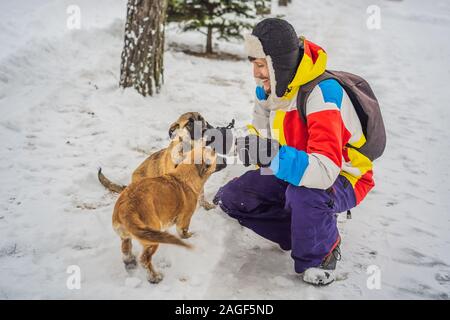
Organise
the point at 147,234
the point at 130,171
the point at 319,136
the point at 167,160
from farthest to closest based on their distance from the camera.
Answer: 1. the point at 130,171
2. the point at 167,160
3. the point at 319,136
4. the point at 147,234

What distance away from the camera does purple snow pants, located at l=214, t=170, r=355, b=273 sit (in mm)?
2980

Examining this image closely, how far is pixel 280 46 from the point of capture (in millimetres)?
2900

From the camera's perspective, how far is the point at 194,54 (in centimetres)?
955

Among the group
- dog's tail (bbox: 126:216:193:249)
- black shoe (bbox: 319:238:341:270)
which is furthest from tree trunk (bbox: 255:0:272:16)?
dog's tail (bbox: 126:216:193:249)

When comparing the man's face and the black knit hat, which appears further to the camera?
the man's face

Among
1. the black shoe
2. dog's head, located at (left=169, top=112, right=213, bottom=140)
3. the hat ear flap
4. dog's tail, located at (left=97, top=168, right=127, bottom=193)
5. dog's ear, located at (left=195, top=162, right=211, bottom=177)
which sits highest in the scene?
the hat ear flap

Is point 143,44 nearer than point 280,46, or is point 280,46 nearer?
point 280,46

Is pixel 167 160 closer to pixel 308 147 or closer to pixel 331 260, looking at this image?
pixel 308 147

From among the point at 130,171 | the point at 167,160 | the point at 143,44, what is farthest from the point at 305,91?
the point at 143,44

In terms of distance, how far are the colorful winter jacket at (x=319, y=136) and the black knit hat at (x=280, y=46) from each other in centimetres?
6

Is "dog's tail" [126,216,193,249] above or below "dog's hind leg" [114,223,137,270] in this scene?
above

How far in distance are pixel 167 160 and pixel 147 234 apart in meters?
1.27

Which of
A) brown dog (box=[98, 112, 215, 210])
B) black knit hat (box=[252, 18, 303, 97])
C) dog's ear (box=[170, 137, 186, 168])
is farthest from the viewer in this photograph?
brown dog (box=[98, 112, 215, 210])

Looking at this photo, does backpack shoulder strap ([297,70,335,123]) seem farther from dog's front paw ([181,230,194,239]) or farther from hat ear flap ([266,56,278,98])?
dog's front paw ([181,230,194,239])
